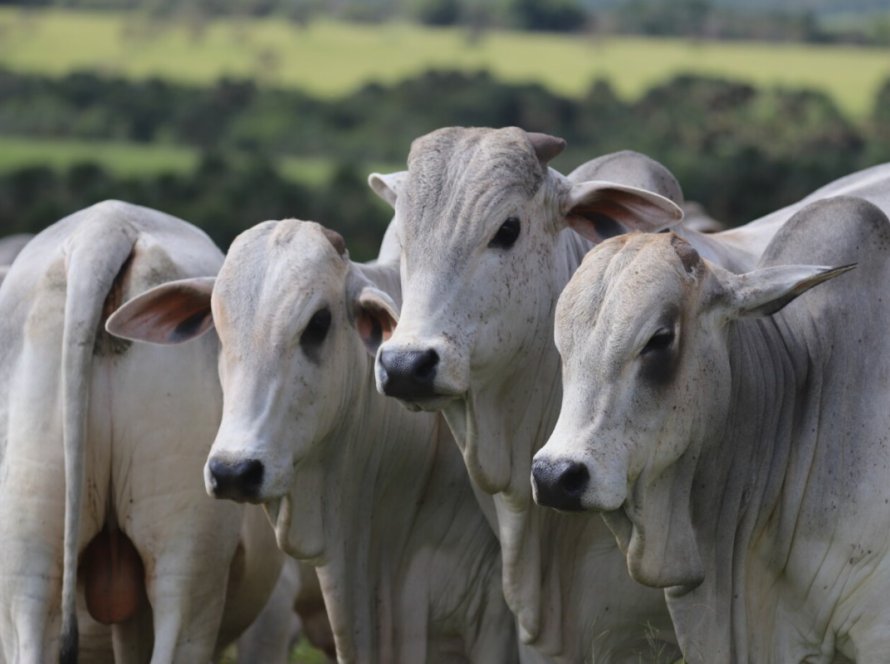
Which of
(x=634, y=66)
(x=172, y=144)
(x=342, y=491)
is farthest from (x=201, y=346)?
(x=634, y=66)

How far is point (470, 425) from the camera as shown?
542 cm

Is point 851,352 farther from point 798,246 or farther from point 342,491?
point 342,491

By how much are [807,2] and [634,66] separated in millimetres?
14286

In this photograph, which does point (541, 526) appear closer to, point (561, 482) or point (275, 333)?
point (275, 333)

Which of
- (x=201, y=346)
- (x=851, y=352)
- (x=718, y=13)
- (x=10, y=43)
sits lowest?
(x=10, y=43)

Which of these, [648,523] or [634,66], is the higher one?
[648,523]

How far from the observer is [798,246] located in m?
5.34

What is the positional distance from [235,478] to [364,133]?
27063 millimetres

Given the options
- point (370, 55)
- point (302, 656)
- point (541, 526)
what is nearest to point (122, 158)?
point (370, 55)

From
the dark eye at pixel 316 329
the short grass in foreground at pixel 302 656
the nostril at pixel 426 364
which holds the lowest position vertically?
the short grass in foreground at pixel 302 656

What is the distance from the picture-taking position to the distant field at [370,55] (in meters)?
33.2

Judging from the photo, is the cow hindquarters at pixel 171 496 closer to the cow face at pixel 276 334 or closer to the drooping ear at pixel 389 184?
the cow face at pixel 276 334

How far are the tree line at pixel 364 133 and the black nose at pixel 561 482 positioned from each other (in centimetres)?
1329

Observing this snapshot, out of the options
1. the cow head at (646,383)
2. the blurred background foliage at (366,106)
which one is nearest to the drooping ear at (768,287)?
the cow head at (646,383)
